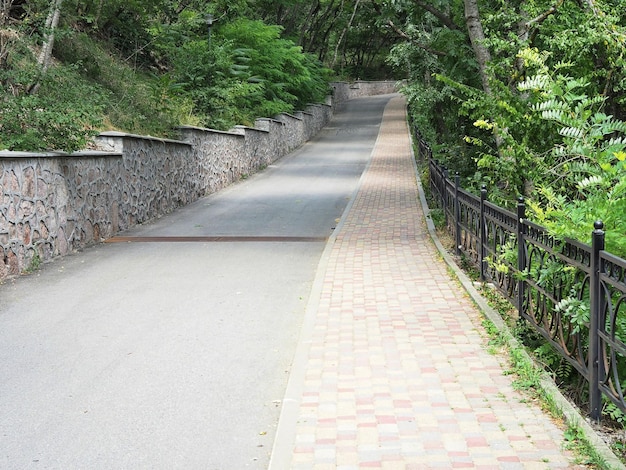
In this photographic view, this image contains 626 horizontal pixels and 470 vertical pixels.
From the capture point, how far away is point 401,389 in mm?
5633

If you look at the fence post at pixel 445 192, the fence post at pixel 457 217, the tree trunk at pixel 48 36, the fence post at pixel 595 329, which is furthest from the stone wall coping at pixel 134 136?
the fence post at pixel 595 329

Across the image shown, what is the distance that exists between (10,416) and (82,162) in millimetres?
8852

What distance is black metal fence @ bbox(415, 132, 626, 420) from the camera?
4.75 m

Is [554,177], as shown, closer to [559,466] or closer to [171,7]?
[559,466]

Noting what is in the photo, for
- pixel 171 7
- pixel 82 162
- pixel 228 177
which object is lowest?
pixel 228 177

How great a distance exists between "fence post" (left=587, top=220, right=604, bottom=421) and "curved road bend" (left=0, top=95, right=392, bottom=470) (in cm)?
223

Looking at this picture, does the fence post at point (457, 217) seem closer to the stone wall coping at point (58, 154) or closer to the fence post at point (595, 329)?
the fence post at point (595, 329)

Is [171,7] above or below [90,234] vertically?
above

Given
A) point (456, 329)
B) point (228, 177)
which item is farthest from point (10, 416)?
point (228, 177)

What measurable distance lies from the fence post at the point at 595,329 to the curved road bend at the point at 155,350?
2230mm

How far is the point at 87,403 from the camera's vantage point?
5719 mm

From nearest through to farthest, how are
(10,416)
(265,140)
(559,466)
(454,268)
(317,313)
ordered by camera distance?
(559,466) → (10,416) → (317,313) → (454,268) → (265,140)

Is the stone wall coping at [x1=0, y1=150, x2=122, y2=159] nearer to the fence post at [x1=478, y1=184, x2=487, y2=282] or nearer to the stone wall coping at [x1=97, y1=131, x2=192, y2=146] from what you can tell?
the stone wall coping at [x1=97, y1=131, x2=192, y2=146]

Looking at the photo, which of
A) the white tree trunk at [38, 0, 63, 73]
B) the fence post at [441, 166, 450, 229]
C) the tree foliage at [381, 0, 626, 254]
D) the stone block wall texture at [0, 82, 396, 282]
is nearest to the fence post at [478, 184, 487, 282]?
the tree foliage at [381, 0, 626, 254]
